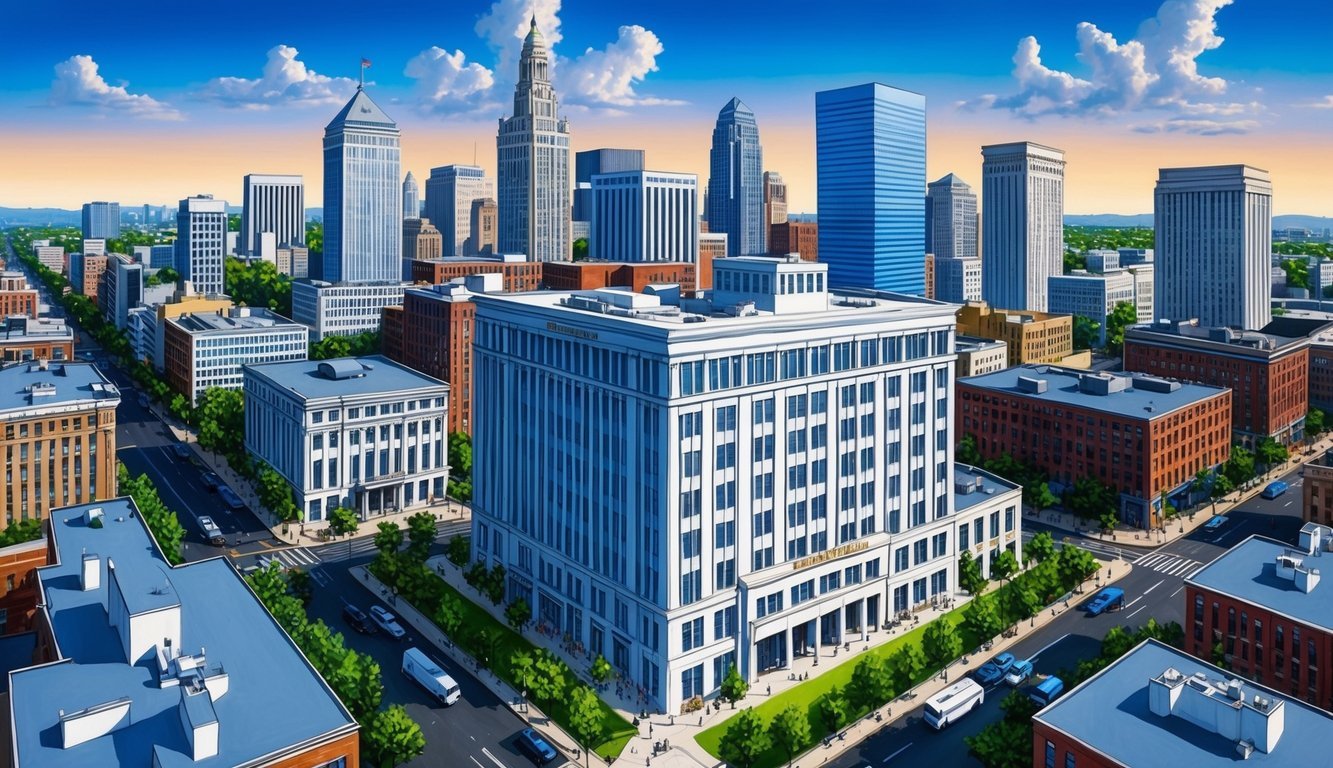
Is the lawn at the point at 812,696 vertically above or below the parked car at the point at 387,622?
below

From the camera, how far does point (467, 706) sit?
95.8 m

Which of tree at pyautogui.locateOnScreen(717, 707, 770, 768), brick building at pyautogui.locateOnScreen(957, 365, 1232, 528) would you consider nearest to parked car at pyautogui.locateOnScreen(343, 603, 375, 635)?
tree at pyautogui.locateOnScreen(717, 707, 770, 768)

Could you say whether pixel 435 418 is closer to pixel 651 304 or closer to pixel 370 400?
pixel 370 400

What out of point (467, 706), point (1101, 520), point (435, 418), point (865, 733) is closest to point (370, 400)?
point (435, 418)

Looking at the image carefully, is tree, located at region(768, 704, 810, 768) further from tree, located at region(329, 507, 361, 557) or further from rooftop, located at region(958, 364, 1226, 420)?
rooftop, located at region(958, 364, 1226, 420)

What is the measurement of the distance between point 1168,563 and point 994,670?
48927mm

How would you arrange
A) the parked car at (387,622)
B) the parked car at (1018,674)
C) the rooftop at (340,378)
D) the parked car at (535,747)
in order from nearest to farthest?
the parked car at (535,747), the parked car at (1018,674), the parked car at (387,622), the rooftop at (340,378)

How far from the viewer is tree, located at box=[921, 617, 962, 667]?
98688 mm

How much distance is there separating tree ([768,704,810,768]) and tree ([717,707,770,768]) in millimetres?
1141

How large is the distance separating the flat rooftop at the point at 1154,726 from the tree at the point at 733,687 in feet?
98.9

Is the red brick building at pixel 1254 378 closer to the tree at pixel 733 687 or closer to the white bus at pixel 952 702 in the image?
the white bus at pixel 952 702

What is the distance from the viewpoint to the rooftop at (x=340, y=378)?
157500 mm

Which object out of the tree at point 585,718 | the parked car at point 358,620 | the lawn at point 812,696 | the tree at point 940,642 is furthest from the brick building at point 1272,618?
the parked car at point 358,620

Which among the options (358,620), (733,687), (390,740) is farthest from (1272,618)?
(358,620)
